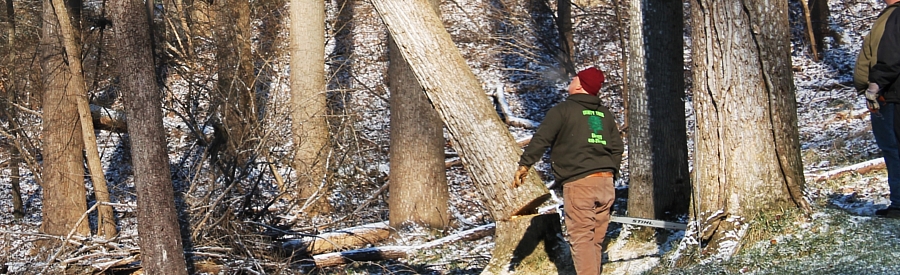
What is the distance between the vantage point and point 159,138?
8312 mm

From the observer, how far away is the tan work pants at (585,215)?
5910 millimetres

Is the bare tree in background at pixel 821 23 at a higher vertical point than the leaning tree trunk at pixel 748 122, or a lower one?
higher

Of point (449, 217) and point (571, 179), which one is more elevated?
point (571, 179)

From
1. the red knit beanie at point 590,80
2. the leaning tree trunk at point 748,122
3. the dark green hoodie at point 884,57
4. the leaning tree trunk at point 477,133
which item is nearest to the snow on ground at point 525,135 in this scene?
the leaning tree trunk at point 748,122

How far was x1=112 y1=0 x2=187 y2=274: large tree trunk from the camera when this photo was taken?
8156 mm

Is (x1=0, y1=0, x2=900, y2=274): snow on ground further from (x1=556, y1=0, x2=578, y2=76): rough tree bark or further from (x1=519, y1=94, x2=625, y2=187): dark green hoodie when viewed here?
(x1=519, y1=94, x2=625, y2=187): dark green hoodie

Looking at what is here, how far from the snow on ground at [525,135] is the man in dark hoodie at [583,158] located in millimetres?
690

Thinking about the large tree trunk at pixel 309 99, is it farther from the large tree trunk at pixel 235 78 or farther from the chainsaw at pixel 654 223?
the chainsaw at pixel 654 223

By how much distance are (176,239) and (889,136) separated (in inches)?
251

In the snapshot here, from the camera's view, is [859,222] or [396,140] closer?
[859,222]

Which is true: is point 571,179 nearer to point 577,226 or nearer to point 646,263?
point 577,226

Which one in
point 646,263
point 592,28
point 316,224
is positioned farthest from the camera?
point 592,28

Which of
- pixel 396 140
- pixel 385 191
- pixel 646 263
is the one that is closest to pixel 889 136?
pixel 646 263

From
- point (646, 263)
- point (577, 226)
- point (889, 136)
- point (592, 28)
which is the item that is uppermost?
point (592, 28)
